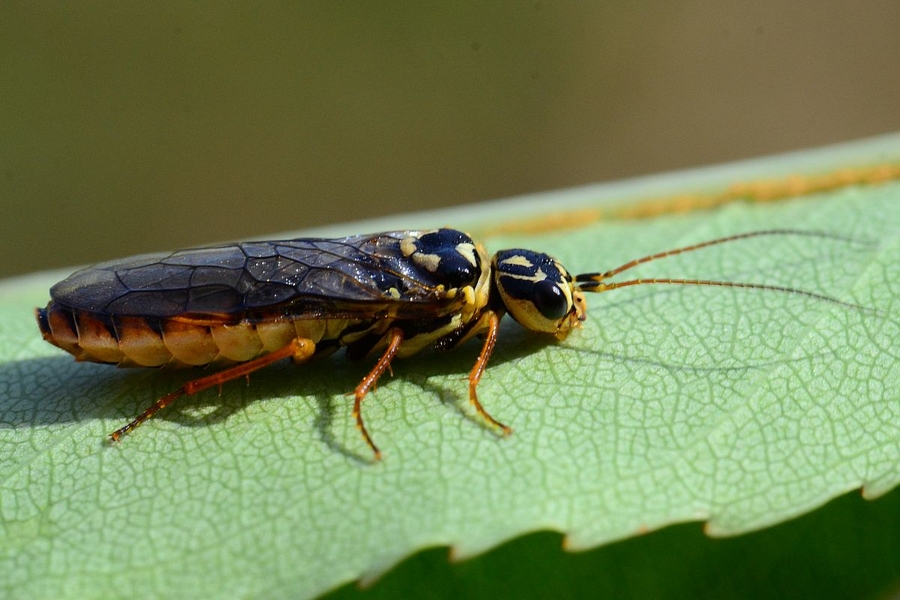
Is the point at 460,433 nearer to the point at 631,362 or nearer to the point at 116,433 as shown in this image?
the point at 631,362

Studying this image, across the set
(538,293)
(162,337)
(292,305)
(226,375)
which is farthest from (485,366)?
(162,337)

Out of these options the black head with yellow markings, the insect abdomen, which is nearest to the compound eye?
the black head with yellow markings

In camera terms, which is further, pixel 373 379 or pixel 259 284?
pixel 259 284

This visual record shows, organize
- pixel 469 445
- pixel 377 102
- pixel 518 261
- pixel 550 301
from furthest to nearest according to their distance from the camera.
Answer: pixel 377 102 → pixel 518 261 → pixel 550 301 → pixel 469 445

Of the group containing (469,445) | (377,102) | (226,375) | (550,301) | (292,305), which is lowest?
(469,445)

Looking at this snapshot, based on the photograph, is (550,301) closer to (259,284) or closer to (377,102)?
(259,284)

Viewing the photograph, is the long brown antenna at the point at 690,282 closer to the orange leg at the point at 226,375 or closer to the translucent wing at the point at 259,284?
the translucent wing at the point at 259,284
